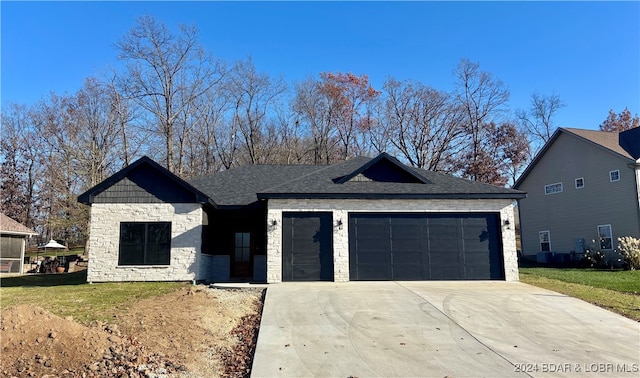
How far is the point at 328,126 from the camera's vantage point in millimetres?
34625

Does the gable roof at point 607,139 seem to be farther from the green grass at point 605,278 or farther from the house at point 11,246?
the house at point 11,246

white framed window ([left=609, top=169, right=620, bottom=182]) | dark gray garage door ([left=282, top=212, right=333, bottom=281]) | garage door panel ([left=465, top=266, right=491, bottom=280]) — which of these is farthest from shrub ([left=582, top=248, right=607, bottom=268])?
dark gray garage door ([left=282, top=212, right=333, bottom=281])

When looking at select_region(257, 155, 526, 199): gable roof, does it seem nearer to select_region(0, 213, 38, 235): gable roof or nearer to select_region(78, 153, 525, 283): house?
select_region(78, 153, 525, 283): house

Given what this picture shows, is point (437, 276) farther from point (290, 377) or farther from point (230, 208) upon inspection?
point (290, 377)

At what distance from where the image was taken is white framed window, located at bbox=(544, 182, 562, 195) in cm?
2362

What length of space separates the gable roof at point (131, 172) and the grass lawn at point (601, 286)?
38.6 feet

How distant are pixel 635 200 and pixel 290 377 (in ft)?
66.9

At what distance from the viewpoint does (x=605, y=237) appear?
811 inches

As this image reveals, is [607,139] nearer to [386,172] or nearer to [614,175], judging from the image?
[614,175]

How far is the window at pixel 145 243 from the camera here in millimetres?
14117

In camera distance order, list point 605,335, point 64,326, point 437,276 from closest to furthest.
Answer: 1. point 64,326
2. point 605,335
3. point 437,276

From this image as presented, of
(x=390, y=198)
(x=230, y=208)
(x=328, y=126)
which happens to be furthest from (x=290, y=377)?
(x=328, y=126)

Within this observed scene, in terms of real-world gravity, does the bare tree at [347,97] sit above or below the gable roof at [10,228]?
above

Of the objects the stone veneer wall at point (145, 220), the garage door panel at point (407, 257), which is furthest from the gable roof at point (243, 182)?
the garage door panel at point (407, 257)
